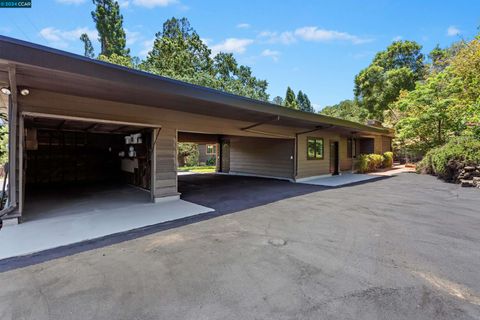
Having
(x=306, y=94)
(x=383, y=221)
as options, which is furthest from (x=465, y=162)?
(x=306, y=94)

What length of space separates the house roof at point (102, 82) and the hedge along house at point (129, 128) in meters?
0.01

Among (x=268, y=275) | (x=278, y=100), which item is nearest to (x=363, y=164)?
(x=268, y=275)

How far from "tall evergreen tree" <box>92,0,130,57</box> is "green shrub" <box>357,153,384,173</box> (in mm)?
25757

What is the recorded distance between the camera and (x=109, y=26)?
2477cm

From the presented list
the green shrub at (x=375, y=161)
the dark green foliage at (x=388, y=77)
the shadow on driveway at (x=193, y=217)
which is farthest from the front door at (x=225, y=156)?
the dark green foliage at (x=388, y=77)

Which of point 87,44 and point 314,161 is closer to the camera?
point 314,161

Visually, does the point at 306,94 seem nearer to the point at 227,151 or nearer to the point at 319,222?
the point at 227,151

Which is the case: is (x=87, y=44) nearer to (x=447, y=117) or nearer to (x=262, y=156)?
(x=262, y=156)

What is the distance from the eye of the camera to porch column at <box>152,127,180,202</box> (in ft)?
19.7

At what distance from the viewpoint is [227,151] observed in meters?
13.2

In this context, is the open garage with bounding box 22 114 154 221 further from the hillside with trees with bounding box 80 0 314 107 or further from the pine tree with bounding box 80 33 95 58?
the pine tree with bounding box 80 33 95 58

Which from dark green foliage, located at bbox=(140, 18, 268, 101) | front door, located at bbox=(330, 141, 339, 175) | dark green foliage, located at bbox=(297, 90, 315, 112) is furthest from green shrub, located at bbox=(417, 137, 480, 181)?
dark green foliage, located at bbox=(297, 90, 315, 112)

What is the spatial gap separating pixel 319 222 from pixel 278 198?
2.19m

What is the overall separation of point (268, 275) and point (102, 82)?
376cm
